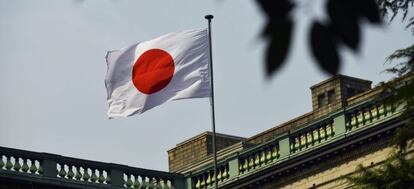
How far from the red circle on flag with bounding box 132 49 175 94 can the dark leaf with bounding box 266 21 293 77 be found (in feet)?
105

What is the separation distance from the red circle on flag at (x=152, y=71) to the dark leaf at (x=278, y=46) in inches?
1263

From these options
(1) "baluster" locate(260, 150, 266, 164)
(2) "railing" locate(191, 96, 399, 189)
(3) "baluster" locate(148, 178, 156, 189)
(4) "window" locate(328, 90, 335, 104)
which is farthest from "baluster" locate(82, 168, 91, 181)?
(4) "window" locate(328, 90, 335, 104)

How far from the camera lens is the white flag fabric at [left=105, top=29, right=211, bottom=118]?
36.0m

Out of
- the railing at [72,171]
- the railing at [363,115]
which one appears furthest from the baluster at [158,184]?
the railing at [363,115]

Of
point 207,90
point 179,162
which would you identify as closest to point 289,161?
point 207,90

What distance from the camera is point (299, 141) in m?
37.3

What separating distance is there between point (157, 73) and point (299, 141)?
4302 mm

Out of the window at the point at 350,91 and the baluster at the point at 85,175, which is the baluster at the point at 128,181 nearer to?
the baluster at the point at 85,175

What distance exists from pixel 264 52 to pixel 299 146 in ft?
110

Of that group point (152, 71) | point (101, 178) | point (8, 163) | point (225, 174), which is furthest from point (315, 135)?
point (8, 163)

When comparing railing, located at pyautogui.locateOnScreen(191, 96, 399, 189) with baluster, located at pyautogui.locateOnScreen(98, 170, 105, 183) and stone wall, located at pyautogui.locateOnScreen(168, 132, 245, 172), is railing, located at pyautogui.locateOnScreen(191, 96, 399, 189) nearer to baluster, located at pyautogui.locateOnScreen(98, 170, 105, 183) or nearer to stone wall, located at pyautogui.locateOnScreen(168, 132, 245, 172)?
baluster, located at pyautogui.locateOnScreen(98, 170, 105, 183)

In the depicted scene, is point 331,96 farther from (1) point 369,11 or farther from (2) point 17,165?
(1) point 369,11

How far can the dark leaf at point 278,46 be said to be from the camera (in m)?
3.95

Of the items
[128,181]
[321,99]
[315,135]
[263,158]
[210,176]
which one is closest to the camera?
[315,135]
